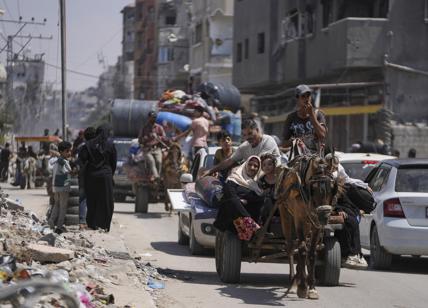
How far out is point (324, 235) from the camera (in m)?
12.2

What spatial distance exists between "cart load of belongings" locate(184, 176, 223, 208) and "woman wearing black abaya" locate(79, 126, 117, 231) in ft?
9.29

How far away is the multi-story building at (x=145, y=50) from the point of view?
12281 centimetres

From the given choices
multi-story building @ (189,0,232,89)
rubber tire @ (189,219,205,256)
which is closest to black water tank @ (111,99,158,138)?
rubber tire @ (189,219,205,256)

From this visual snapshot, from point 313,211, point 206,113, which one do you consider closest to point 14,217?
point 313,211

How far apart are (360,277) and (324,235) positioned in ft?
6.05

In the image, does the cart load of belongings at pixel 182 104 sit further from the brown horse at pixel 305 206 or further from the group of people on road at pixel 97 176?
the brown horse at pixel 305 206

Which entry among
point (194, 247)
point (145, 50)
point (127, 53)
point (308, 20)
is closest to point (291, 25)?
point (308, 20)

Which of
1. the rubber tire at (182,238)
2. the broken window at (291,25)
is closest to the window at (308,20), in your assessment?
the broken window at (291,25)

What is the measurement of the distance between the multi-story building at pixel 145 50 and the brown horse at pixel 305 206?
10792cm

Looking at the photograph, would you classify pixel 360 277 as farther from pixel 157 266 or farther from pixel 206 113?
pixel 206 113

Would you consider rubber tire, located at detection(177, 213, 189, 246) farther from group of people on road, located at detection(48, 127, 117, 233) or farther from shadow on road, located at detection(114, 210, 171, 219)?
shadow on road, located at detection(114, 210, 171, 219)

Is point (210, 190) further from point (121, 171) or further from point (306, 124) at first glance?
point (121, 171)

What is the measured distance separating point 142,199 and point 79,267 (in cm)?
1336

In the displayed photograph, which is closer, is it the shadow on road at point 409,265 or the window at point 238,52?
the shadow on road at point 409,265
